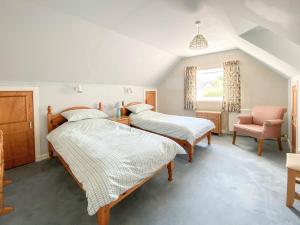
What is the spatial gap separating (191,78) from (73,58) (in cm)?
354

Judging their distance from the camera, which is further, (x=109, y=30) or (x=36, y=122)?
(x=36, y=122)

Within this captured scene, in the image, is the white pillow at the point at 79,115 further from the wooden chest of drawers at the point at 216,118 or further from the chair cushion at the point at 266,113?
the chair cushion at the point at 266,113

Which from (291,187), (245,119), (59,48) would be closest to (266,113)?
(245,119)

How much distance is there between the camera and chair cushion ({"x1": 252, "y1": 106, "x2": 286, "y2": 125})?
3.50 meters

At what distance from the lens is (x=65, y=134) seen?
249cm

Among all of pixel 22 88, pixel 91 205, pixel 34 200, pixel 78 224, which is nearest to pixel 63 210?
pixel 78 224

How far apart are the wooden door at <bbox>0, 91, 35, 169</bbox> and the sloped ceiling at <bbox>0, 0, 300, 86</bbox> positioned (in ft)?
1.11

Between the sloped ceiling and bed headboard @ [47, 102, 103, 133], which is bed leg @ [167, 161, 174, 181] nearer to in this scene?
the sloped ceiling

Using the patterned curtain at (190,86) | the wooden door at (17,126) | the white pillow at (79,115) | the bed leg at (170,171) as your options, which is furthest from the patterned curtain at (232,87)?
the wooden door at (17,126)

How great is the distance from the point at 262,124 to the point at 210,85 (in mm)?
1902

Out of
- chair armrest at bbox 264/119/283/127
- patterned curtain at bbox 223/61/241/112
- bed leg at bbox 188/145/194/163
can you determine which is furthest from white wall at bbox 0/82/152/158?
chair armrest at bbox 264/119/283/127

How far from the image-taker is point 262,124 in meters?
3.71

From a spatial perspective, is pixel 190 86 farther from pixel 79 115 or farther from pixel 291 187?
pixel 291 187

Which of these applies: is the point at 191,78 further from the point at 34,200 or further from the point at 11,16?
the point at 34,200
